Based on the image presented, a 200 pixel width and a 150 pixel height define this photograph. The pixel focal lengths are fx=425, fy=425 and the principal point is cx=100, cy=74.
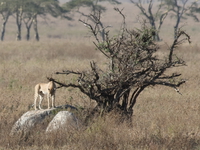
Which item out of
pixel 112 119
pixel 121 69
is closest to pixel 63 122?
pixel 112 119

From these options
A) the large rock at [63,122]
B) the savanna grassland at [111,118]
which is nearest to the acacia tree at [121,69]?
the savanna grassland at [111,118]

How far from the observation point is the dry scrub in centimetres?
716

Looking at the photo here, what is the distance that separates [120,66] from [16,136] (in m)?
2.44

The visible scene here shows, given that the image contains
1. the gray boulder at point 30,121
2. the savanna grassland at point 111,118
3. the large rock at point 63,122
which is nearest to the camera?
the savanna grassland at point 111,118

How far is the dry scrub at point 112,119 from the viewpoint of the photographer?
7.16 m

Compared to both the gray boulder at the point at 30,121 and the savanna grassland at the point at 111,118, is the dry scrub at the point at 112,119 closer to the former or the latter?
the savanna grassland at the point at 111,118

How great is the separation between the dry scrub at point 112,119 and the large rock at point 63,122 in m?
0.22

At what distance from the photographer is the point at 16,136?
7426 mm

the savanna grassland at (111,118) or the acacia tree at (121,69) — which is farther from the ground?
the acacia tree at (121,69)

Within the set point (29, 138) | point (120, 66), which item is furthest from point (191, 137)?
point (29, 138)

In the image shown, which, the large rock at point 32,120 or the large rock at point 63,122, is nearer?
the large rock at point 63,122

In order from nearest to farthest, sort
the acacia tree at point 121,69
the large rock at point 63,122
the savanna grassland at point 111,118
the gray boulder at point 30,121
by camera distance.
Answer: the savanna grassland at point 111,118, the large rock at point 63,122, the gray boulder at point 30,121, the acacia tree at point 121,69

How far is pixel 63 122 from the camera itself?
7902mm

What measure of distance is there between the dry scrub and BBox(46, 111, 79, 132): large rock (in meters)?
0.22
